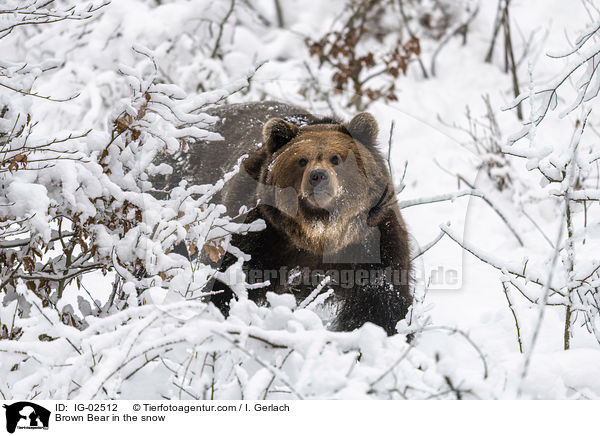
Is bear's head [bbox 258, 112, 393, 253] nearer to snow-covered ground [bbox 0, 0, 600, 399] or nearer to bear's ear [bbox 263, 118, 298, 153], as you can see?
bear's ear [bbox 263, 118, 298, 153]

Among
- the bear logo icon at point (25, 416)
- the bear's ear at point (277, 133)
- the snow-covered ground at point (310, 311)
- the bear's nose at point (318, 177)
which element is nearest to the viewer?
the snow-covered ground at point (310, 311)

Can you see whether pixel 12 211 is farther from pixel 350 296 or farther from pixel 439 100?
pixel 439 100

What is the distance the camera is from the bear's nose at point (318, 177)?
312 cm

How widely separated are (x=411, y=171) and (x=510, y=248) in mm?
1579

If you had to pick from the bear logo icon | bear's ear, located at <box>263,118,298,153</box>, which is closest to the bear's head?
bear's ear, located at <box>263,118,298,153</box>

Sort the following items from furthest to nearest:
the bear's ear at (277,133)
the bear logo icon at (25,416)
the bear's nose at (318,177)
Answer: the bear's ear at (277,133) → the bear's nose at (318,177) → the bear logo icon at (25,416)

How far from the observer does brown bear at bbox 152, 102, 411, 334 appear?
3330 millimetres

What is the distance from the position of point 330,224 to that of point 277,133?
1.98 feet

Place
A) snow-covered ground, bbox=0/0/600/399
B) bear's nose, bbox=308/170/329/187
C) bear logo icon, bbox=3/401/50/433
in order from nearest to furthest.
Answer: snow-covered ground, bbox=0/0/600/399
bear logo icon, bbox=3/401/50/433
bear's nose, bbox=308/170/329/187

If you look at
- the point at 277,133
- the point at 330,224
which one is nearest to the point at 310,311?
the point at 330,224

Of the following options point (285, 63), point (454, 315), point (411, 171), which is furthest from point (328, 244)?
point (285, 63)

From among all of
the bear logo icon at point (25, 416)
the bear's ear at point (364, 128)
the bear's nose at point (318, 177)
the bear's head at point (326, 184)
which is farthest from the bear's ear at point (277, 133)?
the bear logo icon at point (25, 416)

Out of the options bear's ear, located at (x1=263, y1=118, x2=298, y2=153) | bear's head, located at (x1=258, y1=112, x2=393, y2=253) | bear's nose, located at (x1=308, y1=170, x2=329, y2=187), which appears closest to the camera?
bear's nose, located at (x1=308, y1=170, x2=329, y2=187)

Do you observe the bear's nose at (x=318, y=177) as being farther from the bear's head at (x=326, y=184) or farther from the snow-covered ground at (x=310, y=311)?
the snow-covered ground at (x=310, y=311)
